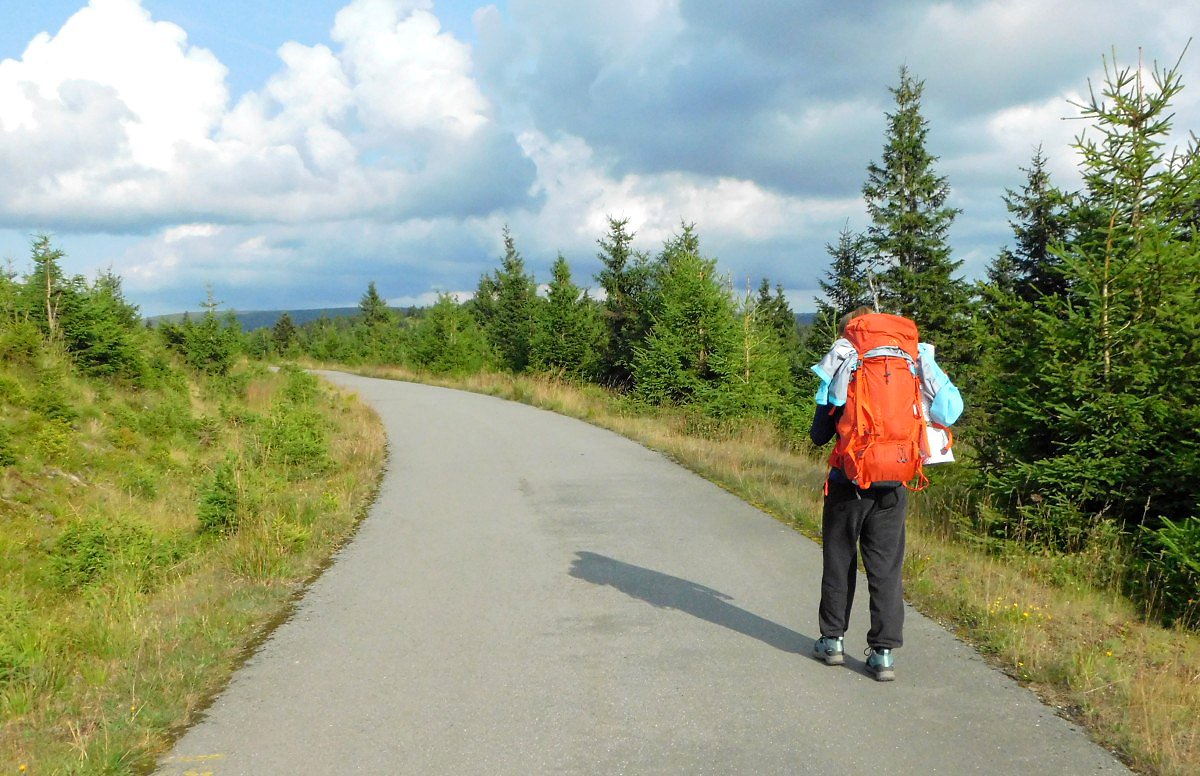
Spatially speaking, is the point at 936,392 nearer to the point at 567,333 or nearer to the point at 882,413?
the point at 882,413

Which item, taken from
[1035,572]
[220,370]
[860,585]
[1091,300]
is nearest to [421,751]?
[860,585]

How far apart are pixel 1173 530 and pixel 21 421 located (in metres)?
15.6

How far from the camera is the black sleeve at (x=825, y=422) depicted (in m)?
4.71

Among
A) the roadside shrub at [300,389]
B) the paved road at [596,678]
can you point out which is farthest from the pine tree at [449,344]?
the paved road at [596,678]

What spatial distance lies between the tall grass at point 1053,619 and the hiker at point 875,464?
889mm

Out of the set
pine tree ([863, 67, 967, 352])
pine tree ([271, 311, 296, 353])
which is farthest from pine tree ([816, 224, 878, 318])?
pine tree ([271, 311, 296, 353])

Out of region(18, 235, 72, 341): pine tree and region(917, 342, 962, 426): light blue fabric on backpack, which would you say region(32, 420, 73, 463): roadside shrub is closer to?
region(18, 235, 72, 341): pine tree

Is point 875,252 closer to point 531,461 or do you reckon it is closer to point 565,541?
point 531,461

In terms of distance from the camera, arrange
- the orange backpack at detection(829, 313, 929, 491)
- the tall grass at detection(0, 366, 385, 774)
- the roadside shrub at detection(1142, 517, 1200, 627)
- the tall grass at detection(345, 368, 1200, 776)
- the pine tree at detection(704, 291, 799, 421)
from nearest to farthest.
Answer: the tall grass at detection(345, 368, 1200, 776) < the tall grass at detection(0, 366, 385, 774) < the orange backpack at detection(829, 313, 929, 491) < the roadside shrub at detection(1142, 517, 1200, 627) < the pine tree at detection(704, 291, 799, 421)

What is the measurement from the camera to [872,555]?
4.66 metres

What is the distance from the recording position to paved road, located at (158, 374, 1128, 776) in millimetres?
3734

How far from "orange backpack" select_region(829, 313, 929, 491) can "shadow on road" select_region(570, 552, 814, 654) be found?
1350 mm

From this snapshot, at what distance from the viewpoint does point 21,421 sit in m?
13.7

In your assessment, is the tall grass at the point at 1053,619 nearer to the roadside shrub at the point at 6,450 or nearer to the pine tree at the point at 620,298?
the roadside shrub at the point at 6,450
